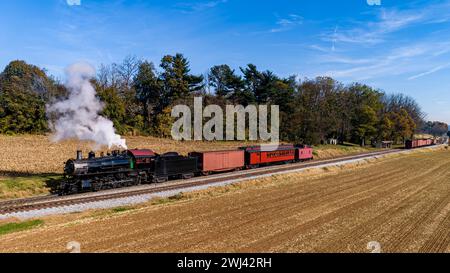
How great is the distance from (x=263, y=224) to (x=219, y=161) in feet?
66.6

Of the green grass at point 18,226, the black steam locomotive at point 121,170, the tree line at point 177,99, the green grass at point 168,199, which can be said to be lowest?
the green grass at point 18,226

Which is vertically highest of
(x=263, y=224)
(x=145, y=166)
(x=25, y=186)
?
(x=145, y=166)

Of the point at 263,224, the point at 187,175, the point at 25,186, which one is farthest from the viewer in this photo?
the point at 187,175

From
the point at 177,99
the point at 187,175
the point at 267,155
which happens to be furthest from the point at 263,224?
→ the point at 177,99

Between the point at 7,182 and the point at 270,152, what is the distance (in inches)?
1160

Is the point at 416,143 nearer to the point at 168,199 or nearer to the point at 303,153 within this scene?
the point at 303,153

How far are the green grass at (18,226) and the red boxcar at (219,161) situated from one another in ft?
63.0

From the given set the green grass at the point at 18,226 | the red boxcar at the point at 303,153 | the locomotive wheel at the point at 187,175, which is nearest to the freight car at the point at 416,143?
the red boxcar at the point at 303,153

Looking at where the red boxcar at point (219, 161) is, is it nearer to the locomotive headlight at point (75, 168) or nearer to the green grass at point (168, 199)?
the green grass at point (168, 199)

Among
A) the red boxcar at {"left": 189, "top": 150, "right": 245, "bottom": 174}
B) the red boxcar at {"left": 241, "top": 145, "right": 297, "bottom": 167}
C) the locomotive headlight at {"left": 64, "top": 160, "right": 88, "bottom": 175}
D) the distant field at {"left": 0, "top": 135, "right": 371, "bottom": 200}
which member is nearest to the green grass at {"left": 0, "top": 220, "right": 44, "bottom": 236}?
the locomotive headlight at {"left": 64, "top": 160, "right": 88, "bottom": 175}

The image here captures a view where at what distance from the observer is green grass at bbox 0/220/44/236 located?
15627 millimetres

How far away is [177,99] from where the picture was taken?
70.2 metres

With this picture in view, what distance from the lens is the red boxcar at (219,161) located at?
34.7 meters
